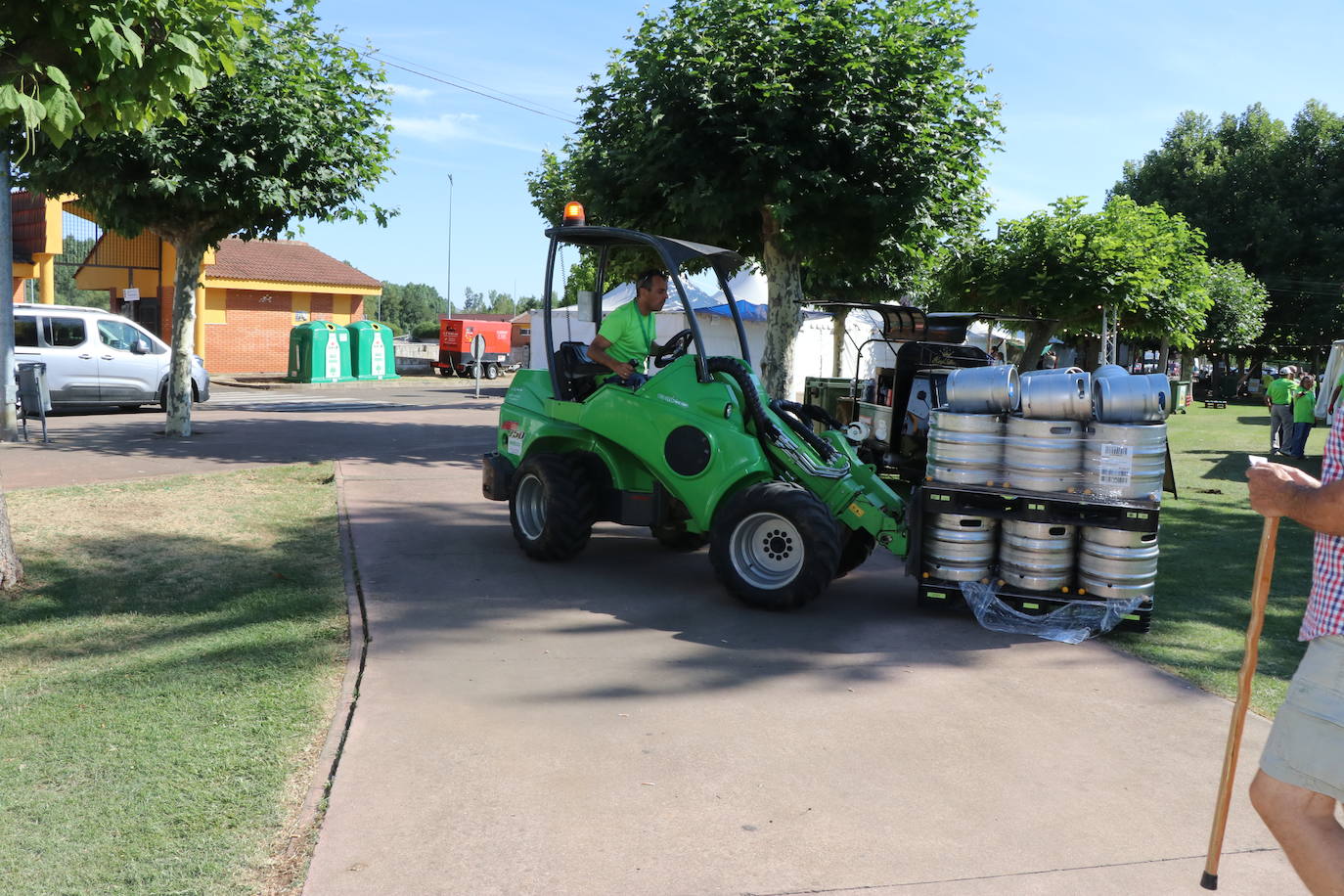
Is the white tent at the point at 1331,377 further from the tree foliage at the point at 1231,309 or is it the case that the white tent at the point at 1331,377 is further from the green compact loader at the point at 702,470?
the tree foliage at the point at 1231,309

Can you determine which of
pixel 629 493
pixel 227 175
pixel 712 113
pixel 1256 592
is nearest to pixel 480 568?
pixel 629 493

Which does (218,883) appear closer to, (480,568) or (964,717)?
(964,717)

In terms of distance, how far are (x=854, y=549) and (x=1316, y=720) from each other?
4938mm

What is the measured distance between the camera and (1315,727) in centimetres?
251

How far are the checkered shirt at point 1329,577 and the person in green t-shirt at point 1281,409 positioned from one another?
735 inches

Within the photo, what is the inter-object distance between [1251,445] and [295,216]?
1878 centimetres

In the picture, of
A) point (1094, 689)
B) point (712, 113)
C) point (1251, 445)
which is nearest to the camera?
point (1094, 689)

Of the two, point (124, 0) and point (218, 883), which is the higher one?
point (124, 0)

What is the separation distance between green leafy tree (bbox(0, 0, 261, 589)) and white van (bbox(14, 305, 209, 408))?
1246cm

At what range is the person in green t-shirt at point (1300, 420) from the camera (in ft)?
61.5

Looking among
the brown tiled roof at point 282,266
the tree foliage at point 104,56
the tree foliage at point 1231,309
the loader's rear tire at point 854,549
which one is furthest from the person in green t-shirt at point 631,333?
the tree foliage at point 1231,309

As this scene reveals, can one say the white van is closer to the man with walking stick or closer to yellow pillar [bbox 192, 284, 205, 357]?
yellow pillar [bbox 192, 284, 205, 357]

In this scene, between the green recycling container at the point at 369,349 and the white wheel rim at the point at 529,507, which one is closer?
the white wheel rim at the point at 529,507

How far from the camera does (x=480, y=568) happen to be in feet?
25.8
